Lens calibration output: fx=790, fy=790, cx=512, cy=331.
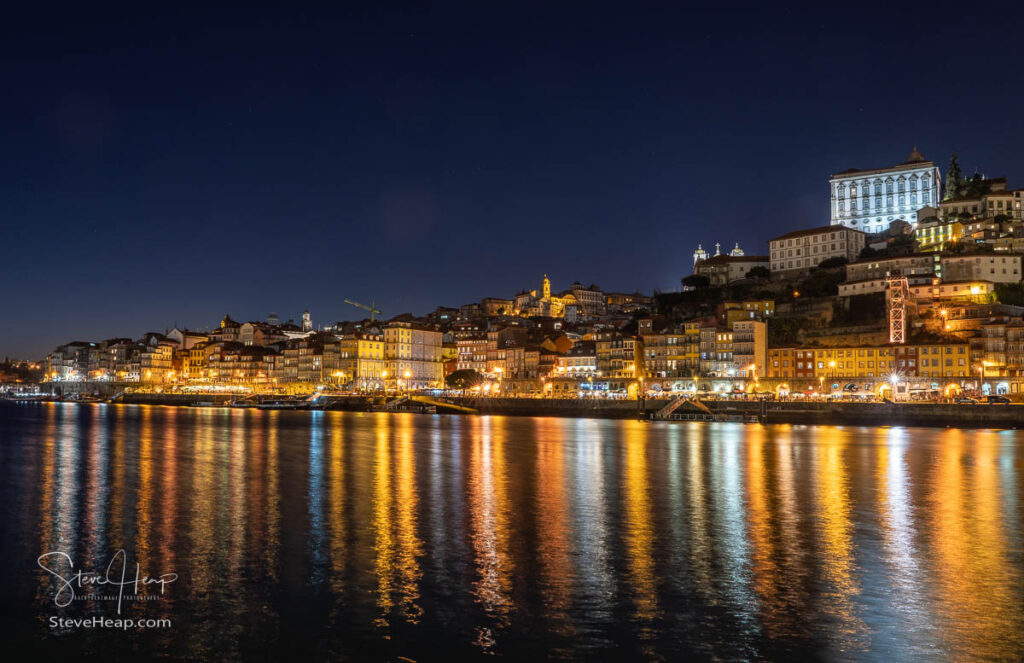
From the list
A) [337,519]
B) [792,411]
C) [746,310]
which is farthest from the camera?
[746,310]

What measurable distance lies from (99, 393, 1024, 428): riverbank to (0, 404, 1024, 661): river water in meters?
28.2

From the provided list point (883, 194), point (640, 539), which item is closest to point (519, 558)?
point (640, 539)

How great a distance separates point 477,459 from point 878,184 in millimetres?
77257

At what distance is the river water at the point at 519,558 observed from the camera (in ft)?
29.5

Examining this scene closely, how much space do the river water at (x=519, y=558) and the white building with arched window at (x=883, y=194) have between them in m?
68.4

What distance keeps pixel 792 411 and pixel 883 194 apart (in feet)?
140

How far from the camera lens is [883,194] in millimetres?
89188

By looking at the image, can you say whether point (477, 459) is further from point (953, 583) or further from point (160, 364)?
point (160, 364)

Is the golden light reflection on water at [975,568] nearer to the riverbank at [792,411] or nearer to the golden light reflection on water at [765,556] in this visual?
the golden light reflection on water at [765,556]

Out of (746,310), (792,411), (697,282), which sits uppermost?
(697,282)

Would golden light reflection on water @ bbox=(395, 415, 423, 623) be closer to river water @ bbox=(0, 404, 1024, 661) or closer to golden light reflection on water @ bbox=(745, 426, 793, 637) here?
river water @ bbox=(0, 404, 1024, 661)

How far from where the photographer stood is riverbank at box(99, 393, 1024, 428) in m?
52.0

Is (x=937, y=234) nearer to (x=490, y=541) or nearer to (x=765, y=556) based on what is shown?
(x=765, y=556)

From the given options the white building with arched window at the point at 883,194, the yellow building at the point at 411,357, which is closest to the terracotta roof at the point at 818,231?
the white building with arched window at the point at 883,194
